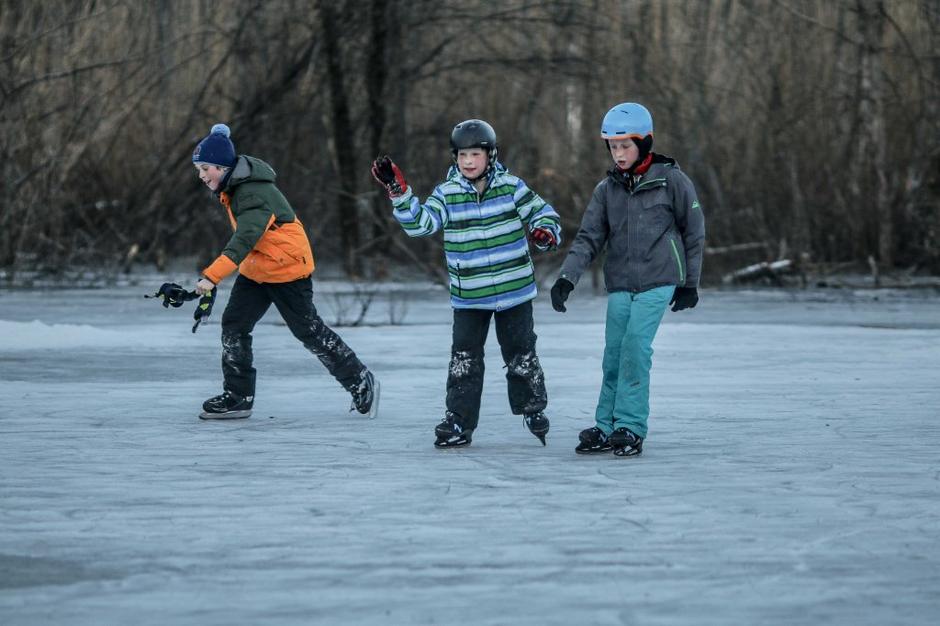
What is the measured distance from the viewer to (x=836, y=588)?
4.60m

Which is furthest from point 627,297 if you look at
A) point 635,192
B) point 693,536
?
point 693,536

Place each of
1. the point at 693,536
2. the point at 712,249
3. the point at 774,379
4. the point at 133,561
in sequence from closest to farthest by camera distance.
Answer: the point at 133,561
the point at 693,536
the point at 774,379
the point at 712,249

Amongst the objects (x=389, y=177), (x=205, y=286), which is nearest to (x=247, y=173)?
(x=205, y=286)

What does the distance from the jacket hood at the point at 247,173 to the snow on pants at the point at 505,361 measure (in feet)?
4.73

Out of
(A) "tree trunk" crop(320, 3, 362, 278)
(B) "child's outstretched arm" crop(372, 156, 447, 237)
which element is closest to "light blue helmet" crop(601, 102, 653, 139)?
(B) "child's outstretched arm" crop(372, 156, 447, 237)

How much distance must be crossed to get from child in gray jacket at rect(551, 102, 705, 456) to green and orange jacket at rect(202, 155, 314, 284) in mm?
1724

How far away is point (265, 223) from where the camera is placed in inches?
320

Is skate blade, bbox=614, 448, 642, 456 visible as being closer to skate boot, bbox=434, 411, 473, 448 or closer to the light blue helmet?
skate boot, bbox=434, 411, 473, 448

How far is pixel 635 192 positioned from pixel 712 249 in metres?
14.8

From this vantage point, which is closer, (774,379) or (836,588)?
(836,588)

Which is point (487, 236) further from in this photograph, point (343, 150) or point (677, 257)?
point (343, 150)

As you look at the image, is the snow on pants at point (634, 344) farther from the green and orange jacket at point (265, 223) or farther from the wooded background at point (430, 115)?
the wooded background at point (430, 115)

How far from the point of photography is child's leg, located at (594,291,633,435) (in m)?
7.12

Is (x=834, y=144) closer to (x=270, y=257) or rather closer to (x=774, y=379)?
(x=774, y=379)
